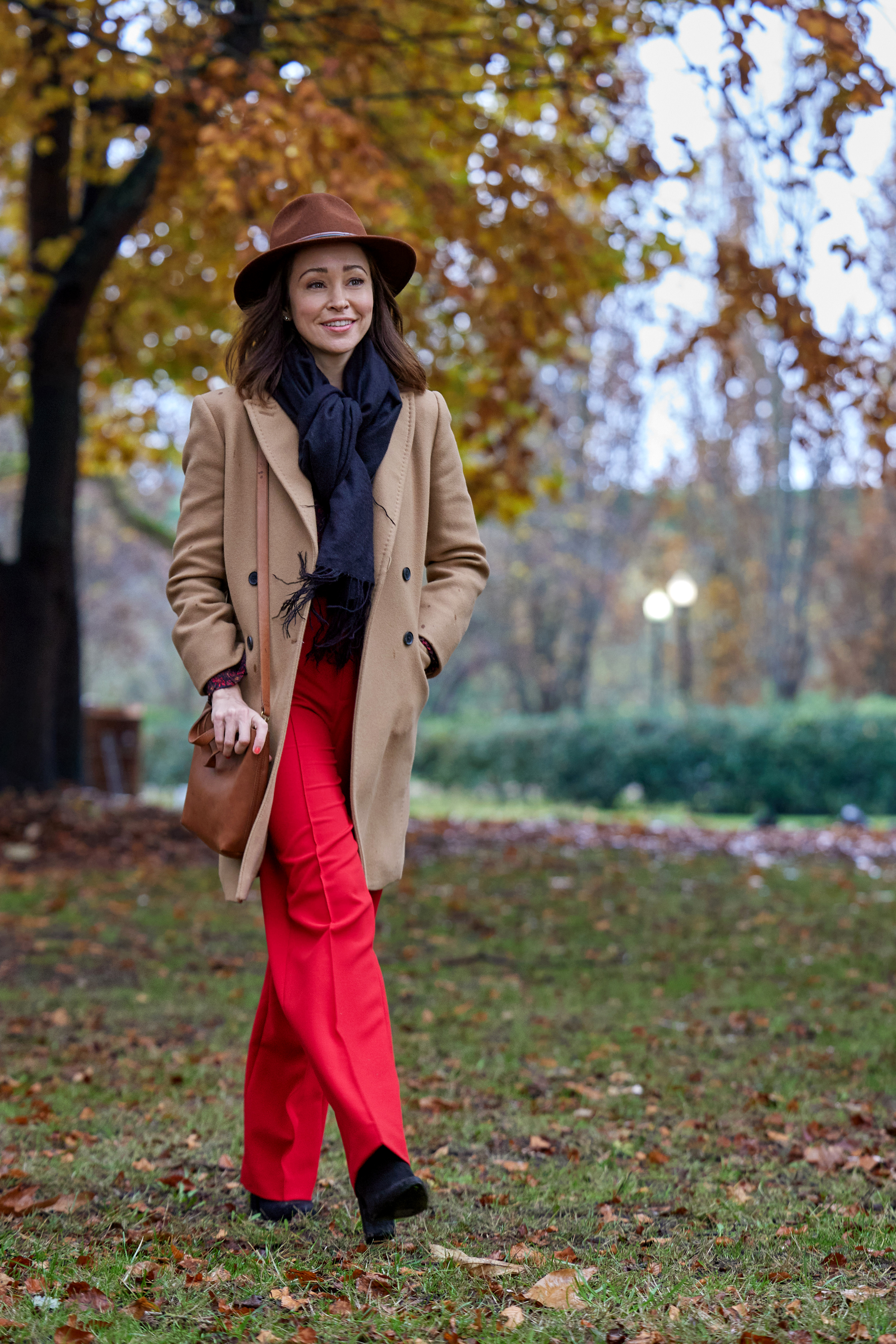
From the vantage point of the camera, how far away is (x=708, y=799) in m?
17.9

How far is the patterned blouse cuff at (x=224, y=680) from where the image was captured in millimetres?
2969

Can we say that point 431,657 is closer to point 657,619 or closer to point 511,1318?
point 511,1318

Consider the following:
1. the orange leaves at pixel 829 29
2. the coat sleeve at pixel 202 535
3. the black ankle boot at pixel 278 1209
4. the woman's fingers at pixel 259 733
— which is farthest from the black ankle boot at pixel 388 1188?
the orange leaves at pixel 829 29

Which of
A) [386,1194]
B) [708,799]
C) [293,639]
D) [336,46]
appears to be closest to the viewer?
[386,1194]

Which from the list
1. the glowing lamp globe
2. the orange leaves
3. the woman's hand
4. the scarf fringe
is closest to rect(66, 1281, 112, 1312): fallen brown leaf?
the woman's hand

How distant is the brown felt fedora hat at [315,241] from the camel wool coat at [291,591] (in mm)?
320

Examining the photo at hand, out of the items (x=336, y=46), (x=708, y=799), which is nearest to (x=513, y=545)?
(x=708, y=799)

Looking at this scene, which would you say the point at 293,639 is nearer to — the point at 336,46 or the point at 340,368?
the point at 340,368

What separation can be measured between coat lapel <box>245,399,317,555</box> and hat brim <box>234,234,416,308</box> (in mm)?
352

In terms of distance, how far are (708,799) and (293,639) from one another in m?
15.6

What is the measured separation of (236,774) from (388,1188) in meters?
0.93

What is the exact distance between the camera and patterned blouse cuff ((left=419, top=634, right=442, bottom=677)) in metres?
3.10

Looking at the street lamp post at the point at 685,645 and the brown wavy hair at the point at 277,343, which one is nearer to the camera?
the brown wavy hair at the point at 277,343

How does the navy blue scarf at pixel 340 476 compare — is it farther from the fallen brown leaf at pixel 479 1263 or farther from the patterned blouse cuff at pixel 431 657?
the fallen brown leaf at pixel 479 1263
